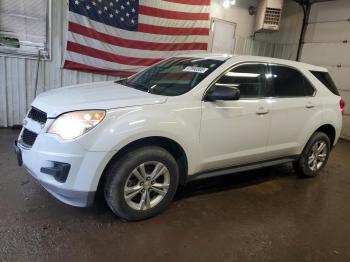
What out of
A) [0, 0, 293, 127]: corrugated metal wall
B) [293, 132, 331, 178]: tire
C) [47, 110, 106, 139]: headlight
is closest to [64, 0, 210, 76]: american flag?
[0, 0, 293, 127]: corrugated metal wall

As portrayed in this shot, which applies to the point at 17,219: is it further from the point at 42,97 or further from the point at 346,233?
the point at 346,233

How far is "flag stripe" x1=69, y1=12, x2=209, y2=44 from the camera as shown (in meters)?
5.31

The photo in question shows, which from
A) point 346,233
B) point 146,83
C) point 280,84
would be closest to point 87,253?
point 146,83

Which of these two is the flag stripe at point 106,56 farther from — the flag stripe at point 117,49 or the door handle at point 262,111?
the door handle at point 262,111

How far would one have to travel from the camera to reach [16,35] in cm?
512

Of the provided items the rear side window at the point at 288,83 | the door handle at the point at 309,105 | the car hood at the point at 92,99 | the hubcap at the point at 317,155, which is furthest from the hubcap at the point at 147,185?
the hubcap at the point at 317,155

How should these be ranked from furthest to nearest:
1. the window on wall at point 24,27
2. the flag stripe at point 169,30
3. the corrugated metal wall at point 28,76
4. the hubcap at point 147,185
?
the flag stripe at point 169,30
the corrugated metal wall at point 28,76
the window on wall at point 24,27
the hubcap at point 147,185

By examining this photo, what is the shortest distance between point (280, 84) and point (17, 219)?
3.00 m

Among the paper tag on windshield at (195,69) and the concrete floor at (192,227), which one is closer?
the concrete floor at (192,227)

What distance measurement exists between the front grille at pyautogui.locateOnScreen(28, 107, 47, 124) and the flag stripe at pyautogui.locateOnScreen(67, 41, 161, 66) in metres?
2.90

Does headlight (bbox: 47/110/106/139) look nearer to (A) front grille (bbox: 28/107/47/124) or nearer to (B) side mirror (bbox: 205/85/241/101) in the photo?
(A) front grille (bbox: 28/107/47/124)

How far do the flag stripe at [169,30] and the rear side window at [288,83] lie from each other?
3.16m

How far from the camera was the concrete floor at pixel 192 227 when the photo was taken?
2.38 metres

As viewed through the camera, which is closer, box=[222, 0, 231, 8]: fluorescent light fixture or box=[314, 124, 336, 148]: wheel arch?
box=[314, 124, 336, 148]: wheel arch
